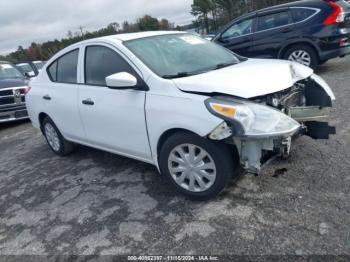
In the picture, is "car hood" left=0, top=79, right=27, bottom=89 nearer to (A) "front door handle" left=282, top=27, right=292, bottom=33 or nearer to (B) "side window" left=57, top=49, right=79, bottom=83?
(B) "side window" left=57, top=49, right=79, bottom=83

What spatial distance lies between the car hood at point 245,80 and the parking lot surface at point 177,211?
3.33 feet

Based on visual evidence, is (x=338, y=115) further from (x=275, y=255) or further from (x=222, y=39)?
(x=222, y=39)

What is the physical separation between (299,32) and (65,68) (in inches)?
222

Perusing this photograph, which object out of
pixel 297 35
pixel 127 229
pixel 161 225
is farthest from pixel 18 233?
pixel 297 35

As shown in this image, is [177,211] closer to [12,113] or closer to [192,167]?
[192,167]

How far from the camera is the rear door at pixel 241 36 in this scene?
8656mm

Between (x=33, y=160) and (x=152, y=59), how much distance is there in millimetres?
3038


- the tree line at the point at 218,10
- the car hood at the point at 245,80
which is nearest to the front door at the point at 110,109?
the car hood at the point at 245,80

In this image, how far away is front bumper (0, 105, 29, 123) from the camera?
8.12 meters

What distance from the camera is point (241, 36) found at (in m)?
8.80

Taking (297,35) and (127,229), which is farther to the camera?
(297,35)

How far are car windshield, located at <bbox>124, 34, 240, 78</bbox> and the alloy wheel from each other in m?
0.81

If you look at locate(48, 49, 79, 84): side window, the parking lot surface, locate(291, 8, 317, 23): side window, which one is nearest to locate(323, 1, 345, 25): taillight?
locate(291, 8, 317, 23): side window

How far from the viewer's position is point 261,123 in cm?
282
